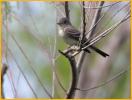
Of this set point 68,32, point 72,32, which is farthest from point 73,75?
point 68,32

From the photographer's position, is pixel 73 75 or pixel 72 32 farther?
pixel 72 32

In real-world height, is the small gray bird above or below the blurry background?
above

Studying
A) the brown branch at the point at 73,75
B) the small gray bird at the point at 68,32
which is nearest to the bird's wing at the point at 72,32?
the small gray bird at the point at 68,32

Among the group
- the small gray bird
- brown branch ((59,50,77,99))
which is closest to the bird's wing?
the small gray bird

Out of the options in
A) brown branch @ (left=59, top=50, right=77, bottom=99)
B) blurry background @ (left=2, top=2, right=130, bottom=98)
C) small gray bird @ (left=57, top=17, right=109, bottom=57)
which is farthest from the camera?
blurry background @ (left=2, top=2, right=130, bottom=98)

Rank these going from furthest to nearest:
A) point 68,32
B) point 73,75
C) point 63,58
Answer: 1. point 63,58
2. point 68,32
3. point 73,75

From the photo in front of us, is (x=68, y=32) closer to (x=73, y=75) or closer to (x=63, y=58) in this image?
(x=73, y=75)

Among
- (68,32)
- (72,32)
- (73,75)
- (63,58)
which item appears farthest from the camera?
(63,58)

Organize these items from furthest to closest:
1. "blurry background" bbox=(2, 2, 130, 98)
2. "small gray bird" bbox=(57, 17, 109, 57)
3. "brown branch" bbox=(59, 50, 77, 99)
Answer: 1. "blurry background" bbox=(2, 2, 130, 98)
2. "small gray bird" bbox=(57, 17, 109, 57)
3. "brown branch" bbox=(59, 50, 77, 99)

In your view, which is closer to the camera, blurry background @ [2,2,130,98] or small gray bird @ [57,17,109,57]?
small gray bird @ [57,17,109,57]

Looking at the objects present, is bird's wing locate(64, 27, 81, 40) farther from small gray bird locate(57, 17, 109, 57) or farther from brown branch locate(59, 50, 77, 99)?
brown branch locate(59, 50, 77, 99)

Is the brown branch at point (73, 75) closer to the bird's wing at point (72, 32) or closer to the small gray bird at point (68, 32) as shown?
the small gray bird at point (68, 32)
